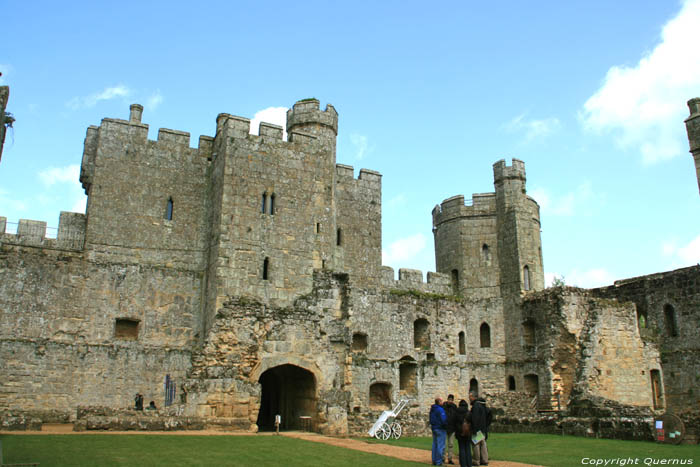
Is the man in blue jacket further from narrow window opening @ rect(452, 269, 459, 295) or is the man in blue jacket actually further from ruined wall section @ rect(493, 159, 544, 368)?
narrow window opening @ rect(452, 269, 459, 295)

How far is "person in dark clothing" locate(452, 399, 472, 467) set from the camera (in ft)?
33.5

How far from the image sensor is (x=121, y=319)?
21.7 m

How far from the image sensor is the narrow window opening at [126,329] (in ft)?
71.3

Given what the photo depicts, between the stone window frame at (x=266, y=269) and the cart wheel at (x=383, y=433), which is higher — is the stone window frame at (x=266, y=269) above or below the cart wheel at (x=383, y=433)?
above

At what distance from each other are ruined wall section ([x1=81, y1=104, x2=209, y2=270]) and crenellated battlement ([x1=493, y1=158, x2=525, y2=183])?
1447 cm

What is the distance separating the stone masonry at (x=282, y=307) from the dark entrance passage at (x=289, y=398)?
0.10 m

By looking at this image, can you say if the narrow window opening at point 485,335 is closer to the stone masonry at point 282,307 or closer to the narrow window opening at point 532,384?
the stone masonry at point 282,307

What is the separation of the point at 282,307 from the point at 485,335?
1341 cm

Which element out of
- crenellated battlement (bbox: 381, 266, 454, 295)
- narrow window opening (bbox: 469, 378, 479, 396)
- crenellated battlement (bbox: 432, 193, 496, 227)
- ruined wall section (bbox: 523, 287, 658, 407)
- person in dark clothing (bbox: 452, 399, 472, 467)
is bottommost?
person in dark clothing (bbox: 452, 399, 472, 467)

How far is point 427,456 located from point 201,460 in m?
4.56

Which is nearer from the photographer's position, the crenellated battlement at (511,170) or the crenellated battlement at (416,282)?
the crenellated battlement at (416,282)

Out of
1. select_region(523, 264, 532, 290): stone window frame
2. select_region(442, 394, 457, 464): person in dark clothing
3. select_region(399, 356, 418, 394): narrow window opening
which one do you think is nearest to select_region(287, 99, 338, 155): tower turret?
select_region(399, 356, 418, 394): narrow window opening

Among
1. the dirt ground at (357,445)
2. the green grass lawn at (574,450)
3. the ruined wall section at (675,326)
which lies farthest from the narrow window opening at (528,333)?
the dirt ground at (357,445)

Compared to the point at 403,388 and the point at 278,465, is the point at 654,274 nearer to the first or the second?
the point at 403,388
